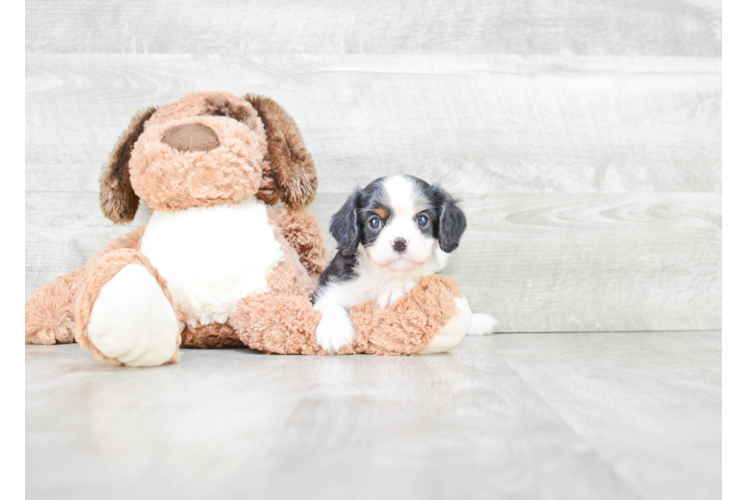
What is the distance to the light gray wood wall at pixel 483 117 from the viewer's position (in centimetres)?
214

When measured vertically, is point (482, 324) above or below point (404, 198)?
below

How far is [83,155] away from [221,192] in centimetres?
84

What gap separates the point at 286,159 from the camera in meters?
1.79

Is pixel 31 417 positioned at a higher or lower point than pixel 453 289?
lower

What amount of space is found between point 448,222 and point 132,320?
2.89 feet

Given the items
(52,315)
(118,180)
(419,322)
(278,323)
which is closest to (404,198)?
(419,322)

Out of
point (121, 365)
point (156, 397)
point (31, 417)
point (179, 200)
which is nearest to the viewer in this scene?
point (31, 417)

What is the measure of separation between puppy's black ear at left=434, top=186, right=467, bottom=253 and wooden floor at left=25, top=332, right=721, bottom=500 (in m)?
0.36

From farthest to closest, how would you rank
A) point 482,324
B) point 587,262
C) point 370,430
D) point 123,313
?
point 587,262 < point 482,324 < point 123,313 < point 370,430

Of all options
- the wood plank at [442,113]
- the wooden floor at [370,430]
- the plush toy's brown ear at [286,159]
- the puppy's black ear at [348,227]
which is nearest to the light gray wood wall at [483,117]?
the wood plank at [442,113]

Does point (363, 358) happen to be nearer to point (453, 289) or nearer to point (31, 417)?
point (453, 289)

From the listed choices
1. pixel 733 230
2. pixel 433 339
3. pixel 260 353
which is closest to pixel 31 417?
pixel 260 353

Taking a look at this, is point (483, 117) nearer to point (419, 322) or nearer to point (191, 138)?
point (419, 322)

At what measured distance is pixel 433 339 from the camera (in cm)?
157
